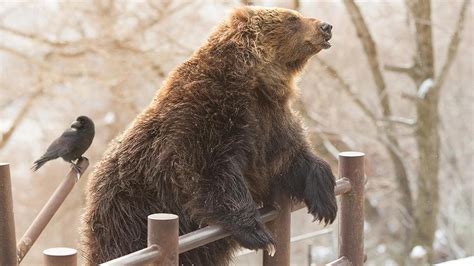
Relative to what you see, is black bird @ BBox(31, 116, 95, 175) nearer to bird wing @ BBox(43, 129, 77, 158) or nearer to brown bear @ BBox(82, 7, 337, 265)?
bird wing @ BBox(43, 129, 77, 158)

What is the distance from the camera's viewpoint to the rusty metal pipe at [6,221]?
1.74 meters

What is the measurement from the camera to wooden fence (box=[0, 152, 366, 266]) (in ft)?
5.70

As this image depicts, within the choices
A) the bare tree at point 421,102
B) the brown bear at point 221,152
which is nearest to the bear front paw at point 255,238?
the brown bear at point 221,152

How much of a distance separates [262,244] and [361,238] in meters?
0.72

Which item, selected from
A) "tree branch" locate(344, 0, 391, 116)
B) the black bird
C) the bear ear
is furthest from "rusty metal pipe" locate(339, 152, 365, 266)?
"tree branch" locate(344, 0, 391, 116)

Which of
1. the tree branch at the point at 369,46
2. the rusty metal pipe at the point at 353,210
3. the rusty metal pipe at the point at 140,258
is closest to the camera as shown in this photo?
the rusty metal pipe at the point at 140,258

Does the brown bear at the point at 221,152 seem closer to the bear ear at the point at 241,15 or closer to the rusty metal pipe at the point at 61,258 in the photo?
the bear ear at the point at 241,15

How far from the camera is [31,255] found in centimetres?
941

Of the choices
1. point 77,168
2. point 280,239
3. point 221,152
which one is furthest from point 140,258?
point 77,168

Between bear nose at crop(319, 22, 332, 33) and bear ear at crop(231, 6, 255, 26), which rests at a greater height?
bear ear at crop(231, 6, 255, 26)

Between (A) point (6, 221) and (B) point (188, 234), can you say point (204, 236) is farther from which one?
(A) point (6, 221)

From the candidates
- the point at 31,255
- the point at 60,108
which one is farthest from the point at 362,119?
the point at 31,255

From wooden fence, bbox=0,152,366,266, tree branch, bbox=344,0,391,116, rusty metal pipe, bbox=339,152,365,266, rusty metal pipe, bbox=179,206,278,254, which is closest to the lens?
wooden fence, bbox=0,152,366,266

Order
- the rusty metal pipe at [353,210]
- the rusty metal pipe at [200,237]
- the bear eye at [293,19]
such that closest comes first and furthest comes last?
the rusty metal pipe at [200,237], the bear eye at [293,19], the rusty metal pipe at [353,210]
